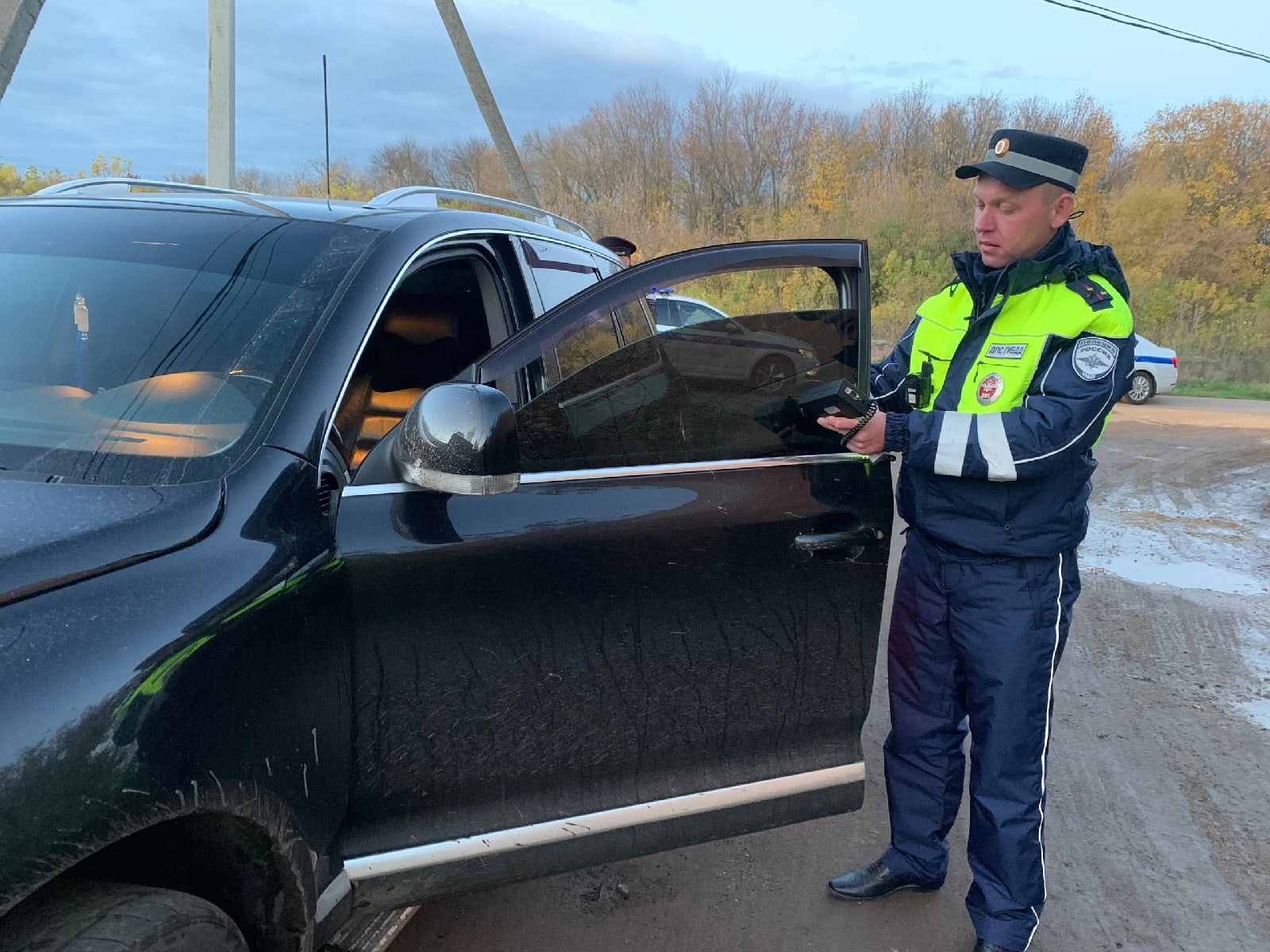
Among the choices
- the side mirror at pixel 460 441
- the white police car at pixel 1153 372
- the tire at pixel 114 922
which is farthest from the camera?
the white police car at pixel 1153 372

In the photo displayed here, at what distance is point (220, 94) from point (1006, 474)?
7905 millimetres

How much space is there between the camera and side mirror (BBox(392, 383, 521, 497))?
161 centimetres

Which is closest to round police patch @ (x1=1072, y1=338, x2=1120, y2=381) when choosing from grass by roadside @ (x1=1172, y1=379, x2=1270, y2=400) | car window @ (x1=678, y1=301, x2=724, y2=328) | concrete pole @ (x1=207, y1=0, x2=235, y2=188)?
car window @ (x1=678, y1=301, x2=724, y2=328)

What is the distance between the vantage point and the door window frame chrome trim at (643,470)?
1707 millimetres

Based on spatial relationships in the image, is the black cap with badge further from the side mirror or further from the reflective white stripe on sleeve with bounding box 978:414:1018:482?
Result: the side mirror

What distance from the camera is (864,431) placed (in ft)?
7.00

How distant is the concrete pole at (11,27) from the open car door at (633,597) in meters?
7.72

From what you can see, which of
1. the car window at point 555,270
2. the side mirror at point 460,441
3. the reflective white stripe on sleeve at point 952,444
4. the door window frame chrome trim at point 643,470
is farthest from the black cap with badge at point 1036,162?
the side mirror at point 460,441

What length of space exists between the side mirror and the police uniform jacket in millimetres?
1014

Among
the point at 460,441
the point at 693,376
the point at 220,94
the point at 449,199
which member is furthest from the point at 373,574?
the point at 220,94

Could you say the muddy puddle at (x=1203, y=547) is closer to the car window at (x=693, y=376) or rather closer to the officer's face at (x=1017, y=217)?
the officer's face at (x=1017, y=217)

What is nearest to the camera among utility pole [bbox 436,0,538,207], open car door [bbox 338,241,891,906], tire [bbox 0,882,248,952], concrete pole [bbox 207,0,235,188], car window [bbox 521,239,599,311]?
tire [bbox 0,882,248,952]

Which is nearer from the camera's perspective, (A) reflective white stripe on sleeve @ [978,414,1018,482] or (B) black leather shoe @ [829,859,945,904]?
(A) reflective white stripe on sleeve @ [978,414,1018,482]

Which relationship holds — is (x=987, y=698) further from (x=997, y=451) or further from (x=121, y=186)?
(x=121, y=186)
